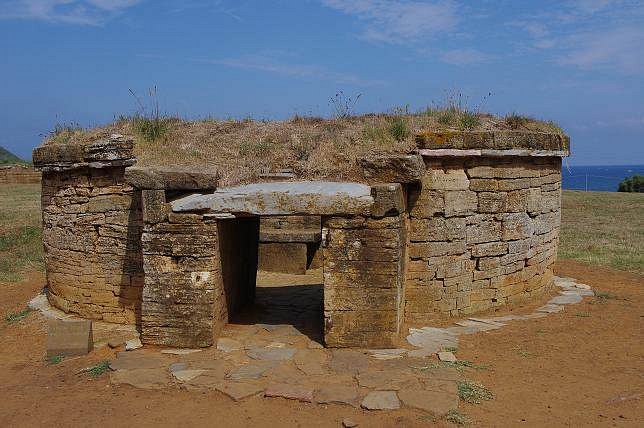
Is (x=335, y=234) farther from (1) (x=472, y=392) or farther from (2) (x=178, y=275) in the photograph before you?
(1) (x=472, y=392)

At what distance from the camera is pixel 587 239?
1575 cm

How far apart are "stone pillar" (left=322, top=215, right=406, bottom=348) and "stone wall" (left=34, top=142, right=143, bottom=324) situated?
276cm

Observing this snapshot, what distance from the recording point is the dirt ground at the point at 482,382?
16.2 feet

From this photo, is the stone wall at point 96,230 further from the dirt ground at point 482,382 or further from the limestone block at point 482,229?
the limestone block at point 482,229

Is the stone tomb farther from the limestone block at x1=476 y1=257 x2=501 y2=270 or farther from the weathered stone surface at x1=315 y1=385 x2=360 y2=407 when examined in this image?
the weathered stone surface at x1=315 y1=385 x2=360 y2=407

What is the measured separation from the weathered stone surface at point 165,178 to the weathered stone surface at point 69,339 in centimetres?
186

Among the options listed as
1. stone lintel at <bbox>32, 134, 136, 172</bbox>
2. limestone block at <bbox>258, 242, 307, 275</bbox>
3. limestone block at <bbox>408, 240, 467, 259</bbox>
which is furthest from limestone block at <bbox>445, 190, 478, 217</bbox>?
limestone block at <bbox>258, 242, 307, 275</bbox>

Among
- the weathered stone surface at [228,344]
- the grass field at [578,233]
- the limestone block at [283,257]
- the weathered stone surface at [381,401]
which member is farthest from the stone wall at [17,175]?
the weathered stone surface at [381,401]

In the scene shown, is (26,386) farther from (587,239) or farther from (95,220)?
(587,239)

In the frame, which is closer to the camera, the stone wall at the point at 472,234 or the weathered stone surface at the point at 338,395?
the weathered stone surface at the point at 338,395

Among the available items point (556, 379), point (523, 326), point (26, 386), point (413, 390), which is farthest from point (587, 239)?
point (26, 386)

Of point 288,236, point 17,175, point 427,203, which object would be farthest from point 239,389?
point 17,175

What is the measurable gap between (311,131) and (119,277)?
3694 millimetres

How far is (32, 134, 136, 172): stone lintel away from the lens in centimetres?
736
